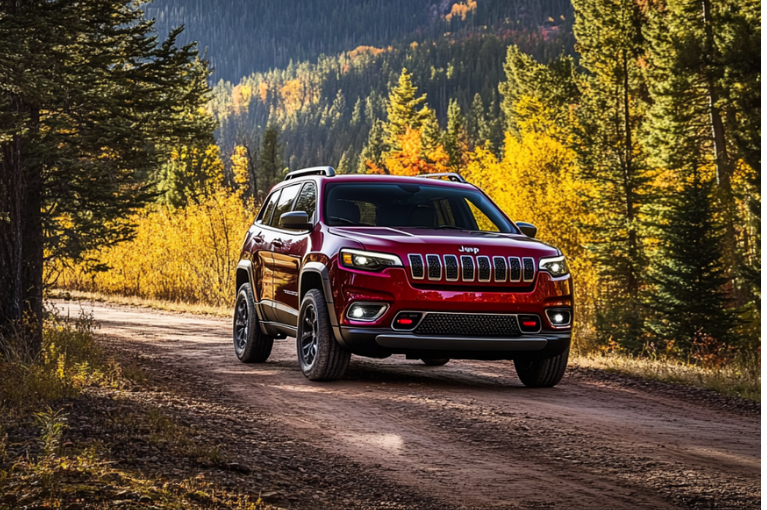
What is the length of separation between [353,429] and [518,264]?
251cm

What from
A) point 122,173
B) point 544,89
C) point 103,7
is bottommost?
point 122,173

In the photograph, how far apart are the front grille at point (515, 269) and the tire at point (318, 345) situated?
1.81 meters

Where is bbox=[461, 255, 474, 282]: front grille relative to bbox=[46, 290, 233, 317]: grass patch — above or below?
above

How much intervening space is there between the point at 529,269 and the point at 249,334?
4.04m

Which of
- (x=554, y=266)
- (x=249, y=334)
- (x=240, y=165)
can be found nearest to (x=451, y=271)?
(x=554, y=266)

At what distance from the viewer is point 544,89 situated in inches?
2247

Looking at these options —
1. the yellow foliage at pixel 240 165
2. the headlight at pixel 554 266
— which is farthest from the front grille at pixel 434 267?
the yellow foliage at pixel 240 165

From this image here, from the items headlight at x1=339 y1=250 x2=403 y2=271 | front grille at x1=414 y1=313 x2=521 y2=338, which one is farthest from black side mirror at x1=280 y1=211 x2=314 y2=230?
front grille at x1=414 y1=313 x2=521 y2=338

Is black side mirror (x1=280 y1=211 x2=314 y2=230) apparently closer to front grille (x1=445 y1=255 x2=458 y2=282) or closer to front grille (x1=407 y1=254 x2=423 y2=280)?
front grille (x1=407 y1=254 x2=423 y2=280)

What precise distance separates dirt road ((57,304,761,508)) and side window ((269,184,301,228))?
71.5 inches

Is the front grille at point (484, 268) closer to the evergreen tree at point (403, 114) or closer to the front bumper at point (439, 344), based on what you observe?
the front bumper at point (439, 344)

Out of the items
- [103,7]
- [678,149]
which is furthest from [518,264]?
[678,149]

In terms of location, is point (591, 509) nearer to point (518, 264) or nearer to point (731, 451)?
point (731, 451)

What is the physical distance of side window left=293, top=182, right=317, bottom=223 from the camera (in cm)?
968
